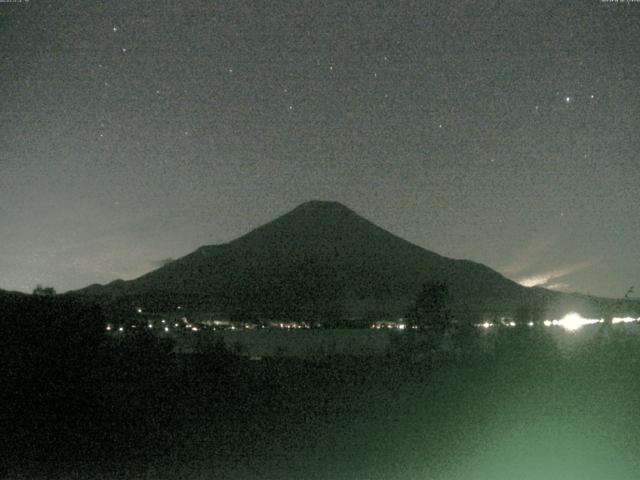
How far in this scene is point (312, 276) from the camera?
7775 cm

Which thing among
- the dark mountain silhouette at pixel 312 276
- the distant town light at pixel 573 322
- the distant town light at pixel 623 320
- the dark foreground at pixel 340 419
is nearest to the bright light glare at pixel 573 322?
the distant town light at pixel 573 322

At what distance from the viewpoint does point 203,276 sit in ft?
256

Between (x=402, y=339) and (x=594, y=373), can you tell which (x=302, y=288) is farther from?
(x=594, y=373)

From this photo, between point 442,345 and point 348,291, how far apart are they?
54929mm

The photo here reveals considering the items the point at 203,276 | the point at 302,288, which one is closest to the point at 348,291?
the point at 302,288

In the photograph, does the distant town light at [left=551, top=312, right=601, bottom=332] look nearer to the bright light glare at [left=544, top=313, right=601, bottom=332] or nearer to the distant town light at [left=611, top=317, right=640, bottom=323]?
the bright light glare at [left=544, top=313, right=601, bottom=332]

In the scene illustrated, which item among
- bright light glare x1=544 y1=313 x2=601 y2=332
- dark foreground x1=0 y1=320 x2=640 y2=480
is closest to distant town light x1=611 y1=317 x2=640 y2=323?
bright light glare x1=544 y1=313 x2=601 y2=332

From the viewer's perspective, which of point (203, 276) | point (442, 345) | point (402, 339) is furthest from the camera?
point (203, 276)

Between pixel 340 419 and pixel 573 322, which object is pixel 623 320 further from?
pixel 340 419

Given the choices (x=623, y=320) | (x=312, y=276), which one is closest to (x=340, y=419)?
(x=623, y=320)

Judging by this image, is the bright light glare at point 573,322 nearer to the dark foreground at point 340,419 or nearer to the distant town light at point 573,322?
the distant town light at point 573,322

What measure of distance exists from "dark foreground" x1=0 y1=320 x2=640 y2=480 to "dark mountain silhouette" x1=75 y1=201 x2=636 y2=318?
37752 mm

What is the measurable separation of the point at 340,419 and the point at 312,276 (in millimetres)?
64110

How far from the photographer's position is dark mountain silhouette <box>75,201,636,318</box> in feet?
212
